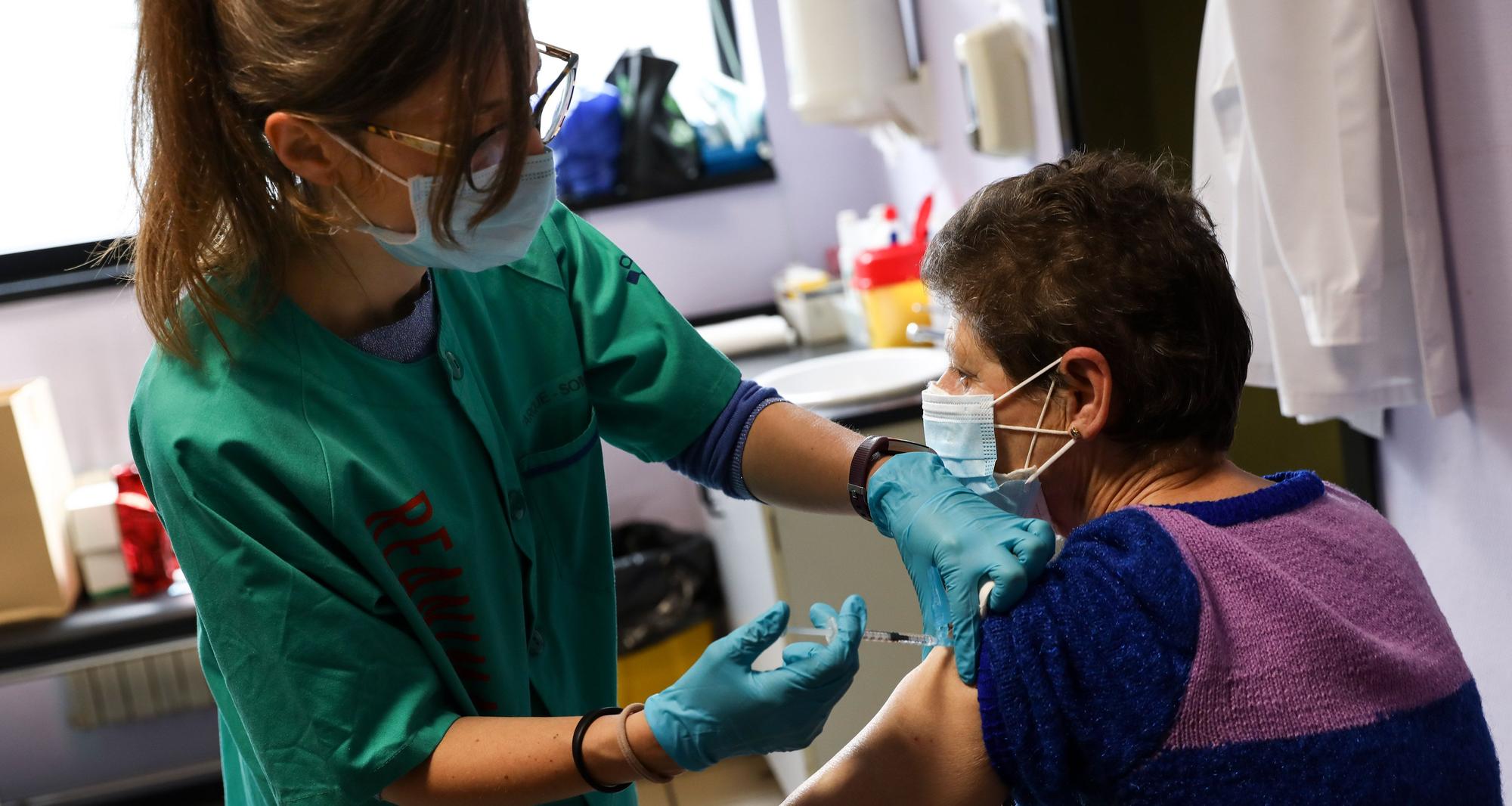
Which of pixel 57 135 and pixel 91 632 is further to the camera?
pixel 57 135

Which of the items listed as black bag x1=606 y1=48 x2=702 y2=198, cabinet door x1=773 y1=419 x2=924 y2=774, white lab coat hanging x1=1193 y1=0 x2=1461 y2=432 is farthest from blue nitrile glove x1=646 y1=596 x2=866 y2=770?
black bag x1=606 y1=48 x2=702 y2=198

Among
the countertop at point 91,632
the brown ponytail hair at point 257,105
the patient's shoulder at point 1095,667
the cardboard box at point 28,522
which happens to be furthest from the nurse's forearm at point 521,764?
the cardboard box at point 28,522

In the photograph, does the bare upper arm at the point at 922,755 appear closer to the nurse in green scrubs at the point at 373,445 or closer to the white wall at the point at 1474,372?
the nurse in green scrubs at the point at 373,445

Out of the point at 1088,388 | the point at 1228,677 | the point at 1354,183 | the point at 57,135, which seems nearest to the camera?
the point at 1228,677

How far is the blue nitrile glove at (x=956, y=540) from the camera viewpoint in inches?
38.2

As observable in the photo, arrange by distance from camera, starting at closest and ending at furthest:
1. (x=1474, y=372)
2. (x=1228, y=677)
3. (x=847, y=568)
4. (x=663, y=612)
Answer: (x=1228, y=677), (x=1474, y=372), (x=847, y=568), (x=663, y=612)

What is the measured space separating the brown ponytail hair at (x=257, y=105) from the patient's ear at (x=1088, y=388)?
51 centimetres

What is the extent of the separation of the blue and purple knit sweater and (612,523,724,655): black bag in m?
2.16

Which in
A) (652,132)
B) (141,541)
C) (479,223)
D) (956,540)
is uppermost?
(652,132)

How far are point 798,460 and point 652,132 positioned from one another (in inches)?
90.9

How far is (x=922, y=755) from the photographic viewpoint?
966 millimetres

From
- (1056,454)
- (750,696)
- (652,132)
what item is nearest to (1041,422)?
(1056,454)

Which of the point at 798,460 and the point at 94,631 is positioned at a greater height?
the point at 798,460

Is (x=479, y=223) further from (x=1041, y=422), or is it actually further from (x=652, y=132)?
(x=652, y=132)
